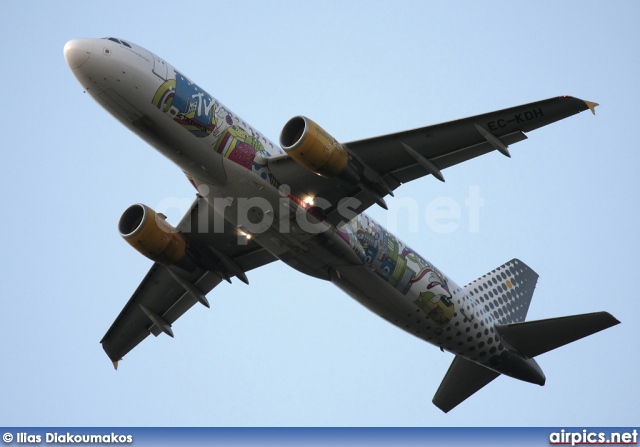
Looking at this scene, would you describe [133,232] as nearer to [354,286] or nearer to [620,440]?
[354,286]

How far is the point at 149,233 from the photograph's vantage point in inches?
1337

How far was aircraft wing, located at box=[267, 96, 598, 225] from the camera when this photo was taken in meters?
30.0

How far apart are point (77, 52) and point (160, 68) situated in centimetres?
265

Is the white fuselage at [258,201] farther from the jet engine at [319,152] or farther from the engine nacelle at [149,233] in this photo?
the engine nacelle at [149,233]

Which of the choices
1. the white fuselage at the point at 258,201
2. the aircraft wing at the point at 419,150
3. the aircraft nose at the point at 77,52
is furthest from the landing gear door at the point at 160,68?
the aircraft wing at the point at 419,150

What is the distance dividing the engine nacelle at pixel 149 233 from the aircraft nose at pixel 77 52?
21.4 ft

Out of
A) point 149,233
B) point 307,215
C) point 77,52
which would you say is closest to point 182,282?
point 149,233

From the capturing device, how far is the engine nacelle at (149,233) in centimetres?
3381

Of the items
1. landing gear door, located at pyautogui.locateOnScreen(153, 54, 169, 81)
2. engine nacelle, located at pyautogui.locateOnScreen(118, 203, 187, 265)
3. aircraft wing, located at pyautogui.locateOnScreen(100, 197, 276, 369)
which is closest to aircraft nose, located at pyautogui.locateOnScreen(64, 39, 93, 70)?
landing gear door, located at pyautogui.locateOnScreen(153, 54, 169, 81)

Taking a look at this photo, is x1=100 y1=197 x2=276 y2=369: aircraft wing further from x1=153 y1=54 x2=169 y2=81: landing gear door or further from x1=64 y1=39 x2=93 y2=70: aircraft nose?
x1=64 y1=39 x2=93 y2=70: aircraft nose

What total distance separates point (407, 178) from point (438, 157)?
4.61ft

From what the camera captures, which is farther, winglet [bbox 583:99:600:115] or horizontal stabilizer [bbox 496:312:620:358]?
horizontal stabilizer [bbox 496:312:620:358]

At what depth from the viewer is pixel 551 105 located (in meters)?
29.2

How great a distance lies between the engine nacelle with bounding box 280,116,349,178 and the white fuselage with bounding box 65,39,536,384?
183 cm
